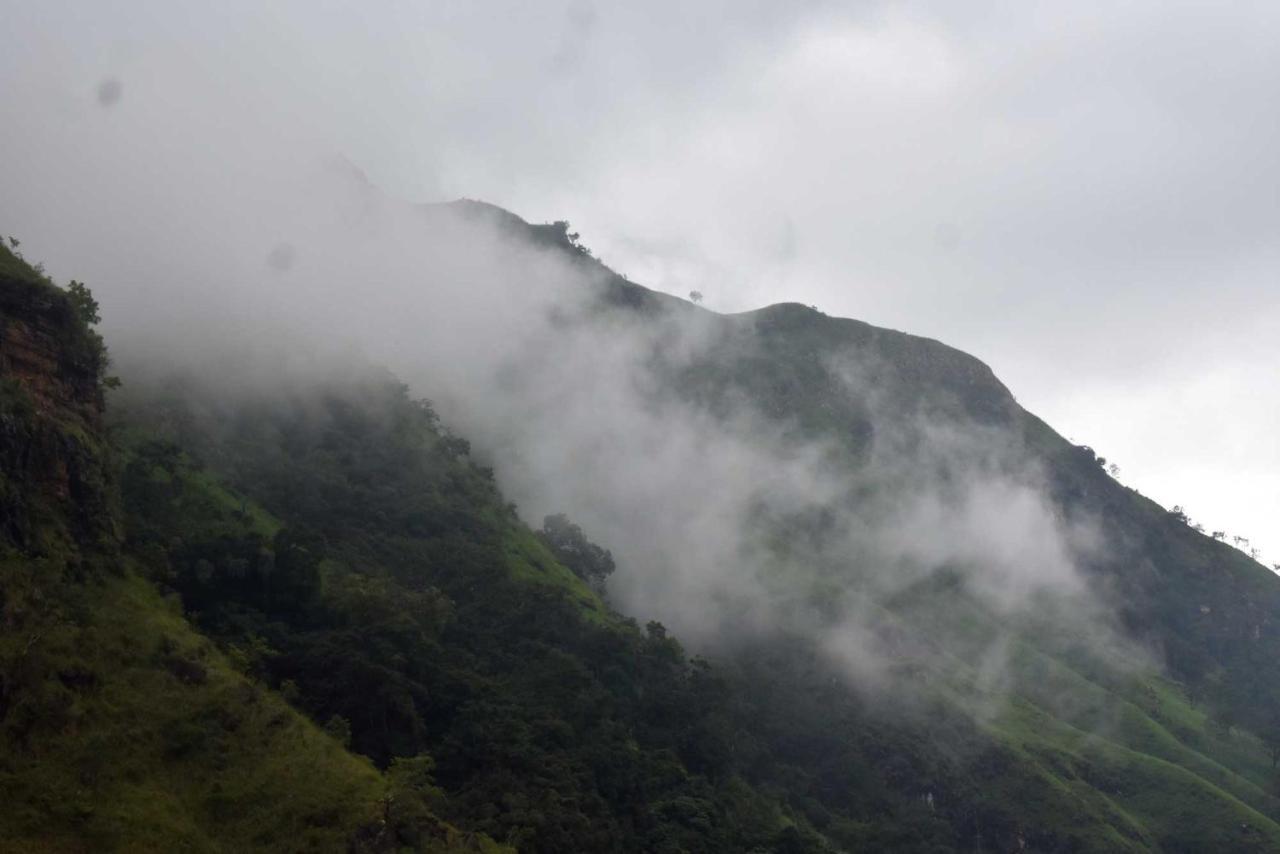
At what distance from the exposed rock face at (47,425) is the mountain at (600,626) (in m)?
0.19

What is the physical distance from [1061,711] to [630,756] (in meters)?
72.7

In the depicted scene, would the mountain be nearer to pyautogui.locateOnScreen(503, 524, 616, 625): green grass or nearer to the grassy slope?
the grassy slope

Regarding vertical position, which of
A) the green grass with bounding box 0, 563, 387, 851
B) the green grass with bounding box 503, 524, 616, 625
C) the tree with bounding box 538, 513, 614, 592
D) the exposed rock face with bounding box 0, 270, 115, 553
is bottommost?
the green grass with bounding box 0, 563, 387, 851

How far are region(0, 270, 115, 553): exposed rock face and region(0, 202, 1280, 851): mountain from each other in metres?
0.19

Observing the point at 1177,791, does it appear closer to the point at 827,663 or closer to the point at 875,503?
the point at 827,663

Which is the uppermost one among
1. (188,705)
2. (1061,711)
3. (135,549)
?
(1061,711)

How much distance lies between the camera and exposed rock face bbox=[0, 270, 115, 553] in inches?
2037

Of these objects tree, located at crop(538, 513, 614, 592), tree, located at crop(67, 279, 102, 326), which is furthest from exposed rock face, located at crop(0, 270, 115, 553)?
tree, located at crop(538, 513, 614, 592)

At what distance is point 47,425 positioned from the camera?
54750 millimetres

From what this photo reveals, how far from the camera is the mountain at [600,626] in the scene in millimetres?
49188

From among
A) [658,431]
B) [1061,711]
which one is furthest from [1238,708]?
[658,431]

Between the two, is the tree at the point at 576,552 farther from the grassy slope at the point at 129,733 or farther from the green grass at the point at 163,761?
the green grass at the point at 163,761

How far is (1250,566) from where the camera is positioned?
18038 centimetres

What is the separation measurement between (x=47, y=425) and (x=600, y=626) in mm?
48756
